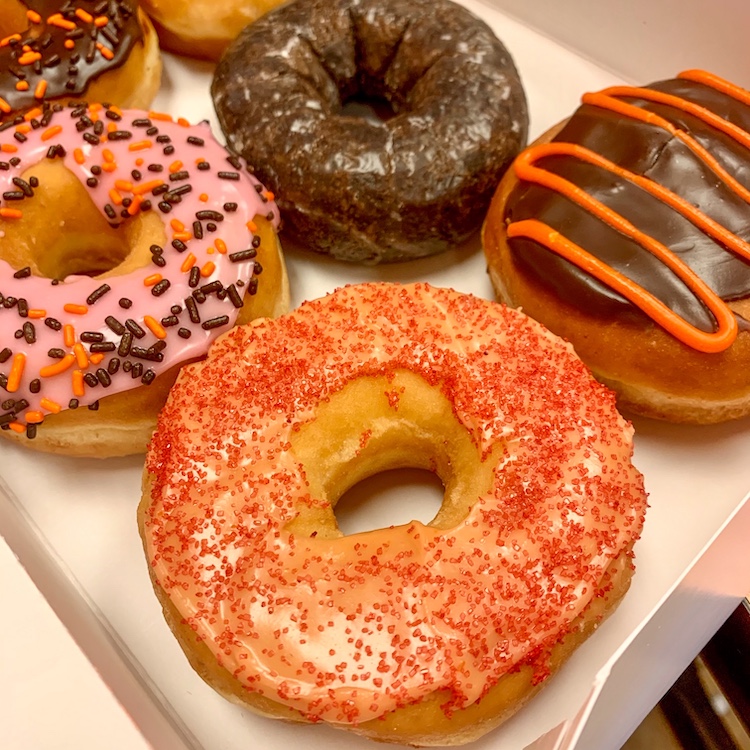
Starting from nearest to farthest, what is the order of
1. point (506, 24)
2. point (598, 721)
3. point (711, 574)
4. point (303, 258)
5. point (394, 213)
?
point (598, 721), point (711, 574), point (394, 213), point (303, 258), point (506, 24)

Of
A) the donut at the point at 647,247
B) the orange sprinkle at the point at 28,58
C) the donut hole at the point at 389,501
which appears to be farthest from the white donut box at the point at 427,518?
the orange sprinkle at the point at 28,58

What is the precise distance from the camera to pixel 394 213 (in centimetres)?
178

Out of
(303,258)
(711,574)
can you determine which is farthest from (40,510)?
(711,574)

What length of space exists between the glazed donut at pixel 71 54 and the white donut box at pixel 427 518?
33 cm

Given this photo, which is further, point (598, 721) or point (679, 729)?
point (679, 729)

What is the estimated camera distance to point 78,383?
1.46 metres

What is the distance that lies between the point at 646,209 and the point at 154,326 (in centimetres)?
102

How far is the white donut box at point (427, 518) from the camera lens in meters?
1.10

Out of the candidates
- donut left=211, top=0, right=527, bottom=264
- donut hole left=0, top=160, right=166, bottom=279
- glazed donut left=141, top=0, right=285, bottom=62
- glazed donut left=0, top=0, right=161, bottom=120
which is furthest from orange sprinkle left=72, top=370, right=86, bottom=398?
glazed donut left=141, top=0, right=285, bottom=62

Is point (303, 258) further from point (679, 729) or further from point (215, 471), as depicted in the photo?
point (679, 729)

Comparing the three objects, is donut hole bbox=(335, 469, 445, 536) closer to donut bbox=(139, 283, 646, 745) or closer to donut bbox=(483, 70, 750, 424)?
donut bbox=(139, 283, 646, 745)

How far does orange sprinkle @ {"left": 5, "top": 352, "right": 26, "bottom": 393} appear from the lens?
145cm

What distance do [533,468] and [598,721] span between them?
0.45 metres

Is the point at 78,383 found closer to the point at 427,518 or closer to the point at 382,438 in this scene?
the point at 382,438
